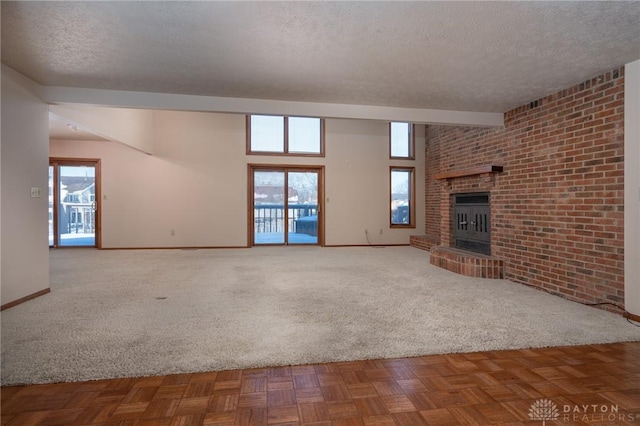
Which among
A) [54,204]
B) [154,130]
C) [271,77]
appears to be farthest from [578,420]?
[54,204]

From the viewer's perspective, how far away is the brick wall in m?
2.80

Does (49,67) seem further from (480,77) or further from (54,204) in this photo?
(54,204)

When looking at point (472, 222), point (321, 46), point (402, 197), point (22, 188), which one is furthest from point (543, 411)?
point (402, 197)

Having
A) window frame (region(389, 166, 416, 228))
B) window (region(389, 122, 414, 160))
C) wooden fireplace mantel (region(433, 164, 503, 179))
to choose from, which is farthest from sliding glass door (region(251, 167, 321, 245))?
wooden fireplace mantel (region(433, 164, 503, 179))

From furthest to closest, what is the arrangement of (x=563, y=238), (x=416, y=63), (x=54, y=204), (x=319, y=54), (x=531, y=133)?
(x=54, y=204), (x=531, y=133), (x=563, y=238), (x=416, y=63), (x=319, y=54)

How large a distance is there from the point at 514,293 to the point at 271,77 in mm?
3311

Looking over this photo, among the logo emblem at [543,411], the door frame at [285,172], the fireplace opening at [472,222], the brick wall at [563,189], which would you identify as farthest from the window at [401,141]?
the logo emblem at [543,411]

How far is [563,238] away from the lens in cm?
326

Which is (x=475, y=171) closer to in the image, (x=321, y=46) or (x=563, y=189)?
(x=563, y=189)

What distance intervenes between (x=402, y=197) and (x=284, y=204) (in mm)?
2779

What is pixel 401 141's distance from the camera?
740 cm

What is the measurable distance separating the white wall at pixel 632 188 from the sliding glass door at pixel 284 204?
514cm

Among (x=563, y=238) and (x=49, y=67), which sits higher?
(x=49, y=67)

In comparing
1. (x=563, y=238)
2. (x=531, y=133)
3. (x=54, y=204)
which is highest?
(x=531, y=133)
